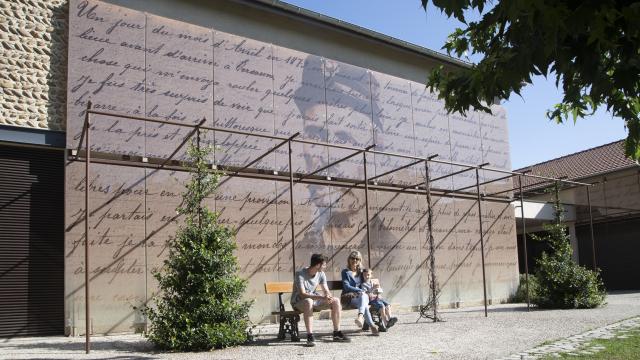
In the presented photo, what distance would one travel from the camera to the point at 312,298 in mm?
8773

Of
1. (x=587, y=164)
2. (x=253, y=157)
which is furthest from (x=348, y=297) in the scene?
(x=587, y=164)

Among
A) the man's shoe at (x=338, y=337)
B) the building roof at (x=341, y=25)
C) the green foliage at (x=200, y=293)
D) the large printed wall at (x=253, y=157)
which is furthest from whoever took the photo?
the building roof at (x=341, y=25)

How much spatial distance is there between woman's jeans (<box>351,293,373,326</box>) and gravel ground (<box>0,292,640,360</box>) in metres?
0.27

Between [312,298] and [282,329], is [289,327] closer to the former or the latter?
[282,329]

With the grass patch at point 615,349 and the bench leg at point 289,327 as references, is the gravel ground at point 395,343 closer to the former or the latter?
the bench leg at point 289,327

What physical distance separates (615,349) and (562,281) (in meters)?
6.62

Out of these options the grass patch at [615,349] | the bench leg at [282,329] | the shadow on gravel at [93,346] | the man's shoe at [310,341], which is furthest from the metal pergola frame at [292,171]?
the grass patch at [615,349]

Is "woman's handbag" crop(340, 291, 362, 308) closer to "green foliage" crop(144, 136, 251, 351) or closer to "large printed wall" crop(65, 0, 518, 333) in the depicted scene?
"green foliage" crop(144, 136, 251, 351)

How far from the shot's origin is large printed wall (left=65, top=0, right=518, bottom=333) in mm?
10836

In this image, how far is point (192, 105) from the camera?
12.2m

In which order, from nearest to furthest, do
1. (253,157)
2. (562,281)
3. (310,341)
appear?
(310,341)
(253,157)
(562,281)

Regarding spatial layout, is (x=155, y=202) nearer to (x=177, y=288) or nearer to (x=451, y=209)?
(x=177, y=288)

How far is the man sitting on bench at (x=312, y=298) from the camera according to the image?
28.0ft

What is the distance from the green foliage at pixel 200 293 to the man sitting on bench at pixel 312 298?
2.47ft
